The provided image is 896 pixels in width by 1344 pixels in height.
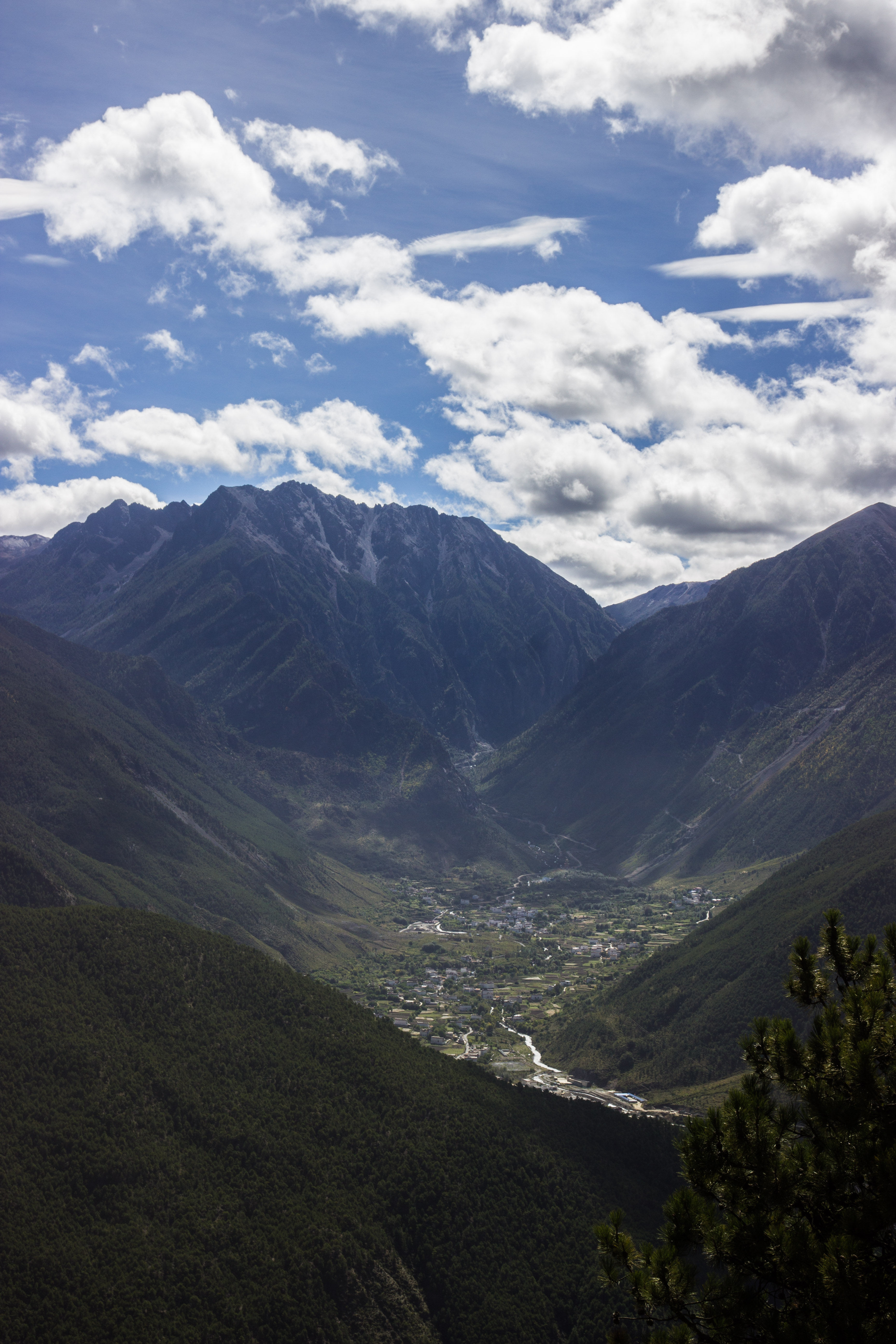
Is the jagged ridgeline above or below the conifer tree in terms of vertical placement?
below

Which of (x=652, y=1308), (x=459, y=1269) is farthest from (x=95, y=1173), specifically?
(x=652, y=1308)

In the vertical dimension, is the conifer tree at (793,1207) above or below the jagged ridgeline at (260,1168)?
above

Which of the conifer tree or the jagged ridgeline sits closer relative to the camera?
the conifer tree

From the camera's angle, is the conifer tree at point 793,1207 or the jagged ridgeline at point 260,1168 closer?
the conifer tree at point 793,1207
